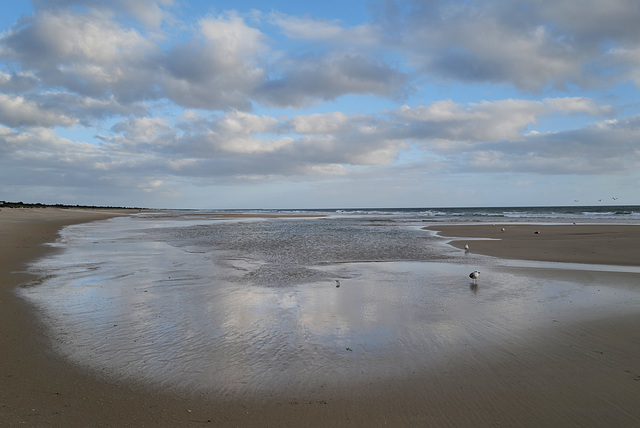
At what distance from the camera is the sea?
516 centimetres

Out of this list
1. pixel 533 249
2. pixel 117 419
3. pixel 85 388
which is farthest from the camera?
pixel 533 249

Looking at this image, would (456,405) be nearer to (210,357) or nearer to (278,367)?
(278,367)

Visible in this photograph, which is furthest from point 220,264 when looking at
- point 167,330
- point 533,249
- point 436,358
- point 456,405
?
point 533,249

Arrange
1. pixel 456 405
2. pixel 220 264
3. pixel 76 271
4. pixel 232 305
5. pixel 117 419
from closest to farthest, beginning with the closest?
pixel 117 419, pixel 456 405, pixel 232 305, pixel 76 271, pixel 220 264

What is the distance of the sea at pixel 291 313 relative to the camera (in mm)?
5164

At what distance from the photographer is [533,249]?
18.9m

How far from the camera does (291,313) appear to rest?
7922 millimetres

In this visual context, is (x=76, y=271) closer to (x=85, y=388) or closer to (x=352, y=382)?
(x=85, y=388)

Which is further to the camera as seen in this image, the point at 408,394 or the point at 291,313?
the point at 291,313

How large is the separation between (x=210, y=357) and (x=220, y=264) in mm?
9228

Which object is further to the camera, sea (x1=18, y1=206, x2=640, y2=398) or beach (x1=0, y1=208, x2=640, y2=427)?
sea (x1=18, y1=206, x2=640, y2=398)

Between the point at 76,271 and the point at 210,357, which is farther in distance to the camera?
the point at 76,271

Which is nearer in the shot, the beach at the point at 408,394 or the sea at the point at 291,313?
the beach at the point at 408,394

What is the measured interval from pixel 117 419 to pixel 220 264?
10.7 meters
